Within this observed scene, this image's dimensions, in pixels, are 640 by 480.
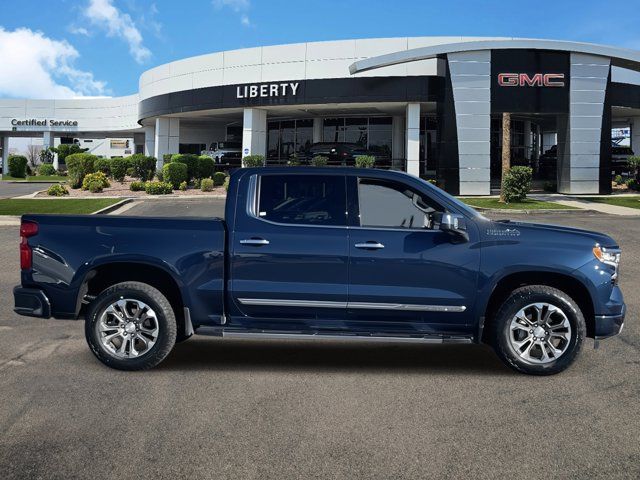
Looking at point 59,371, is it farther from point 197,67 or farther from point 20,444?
point 197,67

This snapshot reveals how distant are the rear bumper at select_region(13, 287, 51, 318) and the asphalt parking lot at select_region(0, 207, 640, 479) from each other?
0.49 m

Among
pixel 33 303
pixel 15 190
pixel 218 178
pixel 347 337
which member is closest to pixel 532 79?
pixel 218 178

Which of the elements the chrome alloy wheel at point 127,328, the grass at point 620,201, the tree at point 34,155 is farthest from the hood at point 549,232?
the tree at point 34,155

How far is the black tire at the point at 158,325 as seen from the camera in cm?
536

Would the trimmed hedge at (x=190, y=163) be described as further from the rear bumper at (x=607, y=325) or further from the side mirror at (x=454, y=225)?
the rear bumper at (x=607, y=325)

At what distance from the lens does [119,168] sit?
115 feet

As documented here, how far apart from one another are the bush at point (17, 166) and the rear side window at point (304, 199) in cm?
5646

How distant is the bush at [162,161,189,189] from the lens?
1254 inches

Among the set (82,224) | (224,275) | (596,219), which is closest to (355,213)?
(224,275)

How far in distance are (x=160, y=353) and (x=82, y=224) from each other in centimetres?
136

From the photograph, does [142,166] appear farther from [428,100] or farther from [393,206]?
[393,206]

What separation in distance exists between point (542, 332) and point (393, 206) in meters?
1.70

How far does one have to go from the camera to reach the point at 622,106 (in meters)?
35.8

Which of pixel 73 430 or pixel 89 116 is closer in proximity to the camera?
pixel 73 430
